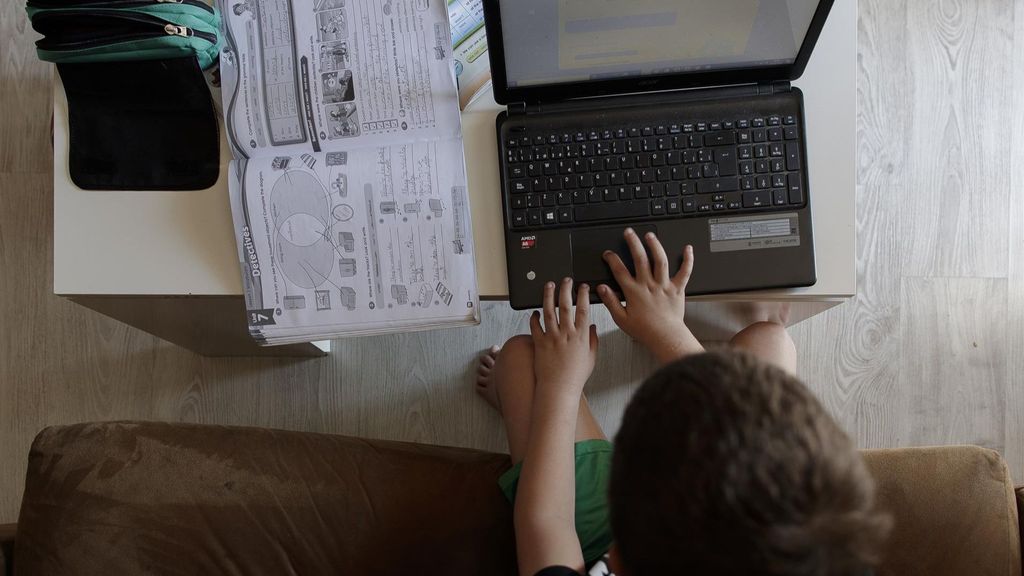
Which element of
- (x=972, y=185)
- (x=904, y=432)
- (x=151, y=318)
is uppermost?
(x=972, y=185)

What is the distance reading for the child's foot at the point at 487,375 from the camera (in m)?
1.24

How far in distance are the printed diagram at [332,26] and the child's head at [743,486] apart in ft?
1.85

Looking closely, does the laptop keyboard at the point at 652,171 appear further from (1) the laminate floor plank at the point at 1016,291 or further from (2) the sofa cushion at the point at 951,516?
(1) the laminate floor plank at the point at 1016,291

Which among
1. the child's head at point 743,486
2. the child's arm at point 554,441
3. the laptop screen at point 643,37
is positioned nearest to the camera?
the child's head at point 743,486

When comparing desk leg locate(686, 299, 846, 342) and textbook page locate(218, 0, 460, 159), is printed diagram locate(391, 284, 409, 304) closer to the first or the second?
textbook page locate(218, 0, 460, 159)

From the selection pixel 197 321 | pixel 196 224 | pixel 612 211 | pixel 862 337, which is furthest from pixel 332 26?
pixel 862 337

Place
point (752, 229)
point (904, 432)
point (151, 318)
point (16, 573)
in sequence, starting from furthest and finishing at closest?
point (904, 432) < point (151, 318) < point (16, 573) < point (752, 229)

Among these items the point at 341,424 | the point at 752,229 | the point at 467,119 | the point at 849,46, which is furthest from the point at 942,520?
the point at 341,424

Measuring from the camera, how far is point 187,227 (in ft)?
2.61

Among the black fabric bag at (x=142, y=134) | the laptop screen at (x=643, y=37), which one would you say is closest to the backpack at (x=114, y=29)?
the black fabric bag at (x=142, y=134)

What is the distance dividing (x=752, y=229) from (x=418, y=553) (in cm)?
56

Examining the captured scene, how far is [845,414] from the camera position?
4.24ft

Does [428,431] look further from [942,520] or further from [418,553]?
[942,520]

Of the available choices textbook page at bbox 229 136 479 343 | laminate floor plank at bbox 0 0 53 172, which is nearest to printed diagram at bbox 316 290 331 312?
Answer: textbook page at bbox 229 136 479 343
